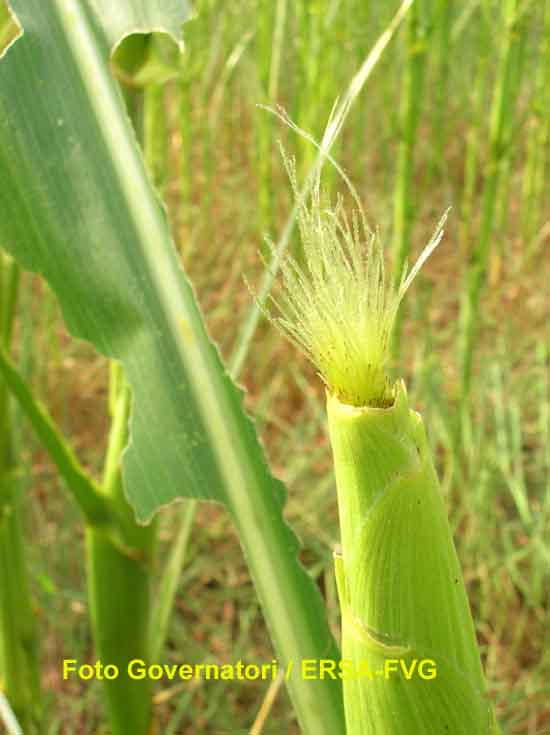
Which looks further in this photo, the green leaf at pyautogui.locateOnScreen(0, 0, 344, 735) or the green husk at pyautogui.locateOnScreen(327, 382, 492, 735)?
the green leaf at pyautogui.locateOnScreen(0, 0, 344, 735)

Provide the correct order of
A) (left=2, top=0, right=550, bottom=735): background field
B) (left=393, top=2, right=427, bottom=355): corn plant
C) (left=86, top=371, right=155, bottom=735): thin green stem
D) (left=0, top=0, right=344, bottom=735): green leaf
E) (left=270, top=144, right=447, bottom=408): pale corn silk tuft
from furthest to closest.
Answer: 1. (left=2, top=0, right=550, bottom=735): background field
2. (left=393, top=2, right=427, bottom=355): corn plant
3. (left=86, top=371, right=155, bottom=735): thin green stem
4. (left=0, top=0, right=344, bottom=735): green leaf
5. (left=270, top=144, right=447, bottom=408): pale corn silk tuft

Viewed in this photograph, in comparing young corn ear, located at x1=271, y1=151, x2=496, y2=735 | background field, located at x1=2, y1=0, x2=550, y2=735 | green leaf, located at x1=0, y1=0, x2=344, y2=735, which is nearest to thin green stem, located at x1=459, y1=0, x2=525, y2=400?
background field, located at x1=2, y1=0, x2=550, y2=735

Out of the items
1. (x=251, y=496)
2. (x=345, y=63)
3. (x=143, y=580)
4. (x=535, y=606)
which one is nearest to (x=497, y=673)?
(x=535, y=606)

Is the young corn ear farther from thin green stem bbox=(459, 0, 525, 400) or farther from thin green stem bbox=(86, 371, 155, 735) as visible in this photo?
thin green stem bbox=(459, 0, 525, 400)

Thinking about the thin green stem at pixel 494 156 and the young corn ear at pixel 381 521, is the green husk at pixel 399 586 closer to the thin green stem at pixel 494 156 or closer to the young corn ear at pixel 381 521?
the young corn ear at pixel 381 521

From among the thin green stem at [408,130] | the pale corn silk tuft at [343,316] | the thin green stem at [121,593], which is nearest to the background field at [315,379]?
the thin green stem at [408,130]

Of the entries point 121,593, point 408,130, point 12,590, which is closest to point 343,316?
point 121,593
